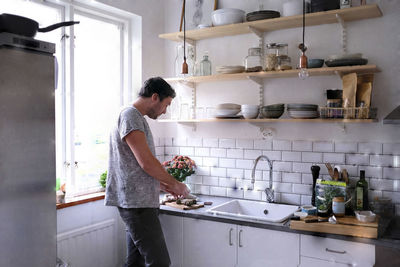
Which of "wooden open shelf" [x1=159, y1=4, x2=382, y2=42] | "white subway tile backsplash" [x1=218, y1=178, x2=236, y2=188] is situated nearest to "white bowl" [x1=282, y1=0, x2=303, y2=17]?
→ "wooden open shelf" [x1=159, y1=4, x2=382, y2=42]

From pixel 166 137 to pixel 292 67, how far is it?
141cm

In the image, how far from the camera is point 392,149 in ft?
8.78

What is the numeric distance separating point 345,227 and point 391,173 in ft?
2.21

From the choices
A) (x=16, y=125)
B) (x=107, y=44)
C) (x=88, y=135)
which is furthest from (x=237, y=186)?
(x=16, y=125)

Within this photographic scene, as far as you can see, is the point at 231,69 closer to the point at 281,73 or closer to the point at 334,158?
the point at 281,73

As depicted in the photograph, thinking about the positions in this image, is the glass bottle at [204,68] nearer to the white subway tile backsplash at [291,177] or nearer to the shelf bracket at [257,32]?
the shelf bracket at [257,32]

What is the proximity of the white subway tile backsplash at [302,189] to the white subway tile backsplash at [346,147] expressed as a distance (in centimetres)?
37

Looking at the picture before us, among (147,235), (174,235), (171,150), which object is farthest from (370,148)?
(171,150)

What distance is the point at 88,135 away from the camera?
318cm

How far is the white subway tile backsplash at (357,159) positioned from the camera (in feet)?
9.07

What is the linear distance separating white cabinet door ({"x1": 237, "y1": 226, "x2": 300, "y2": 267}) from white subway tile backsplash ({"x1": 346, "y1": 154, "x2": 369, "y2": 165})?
2.60 feet

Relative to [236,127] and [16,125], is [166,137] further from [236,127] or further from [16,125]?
[16,125]

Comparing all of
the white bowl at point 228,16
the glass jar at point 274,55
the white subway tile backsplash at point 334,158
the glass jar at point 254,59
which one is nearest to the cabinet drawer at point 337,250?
the white subway tile backsplash at point 334,158

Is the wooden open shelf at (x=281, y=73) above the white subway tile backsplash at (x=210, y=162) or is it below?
above
